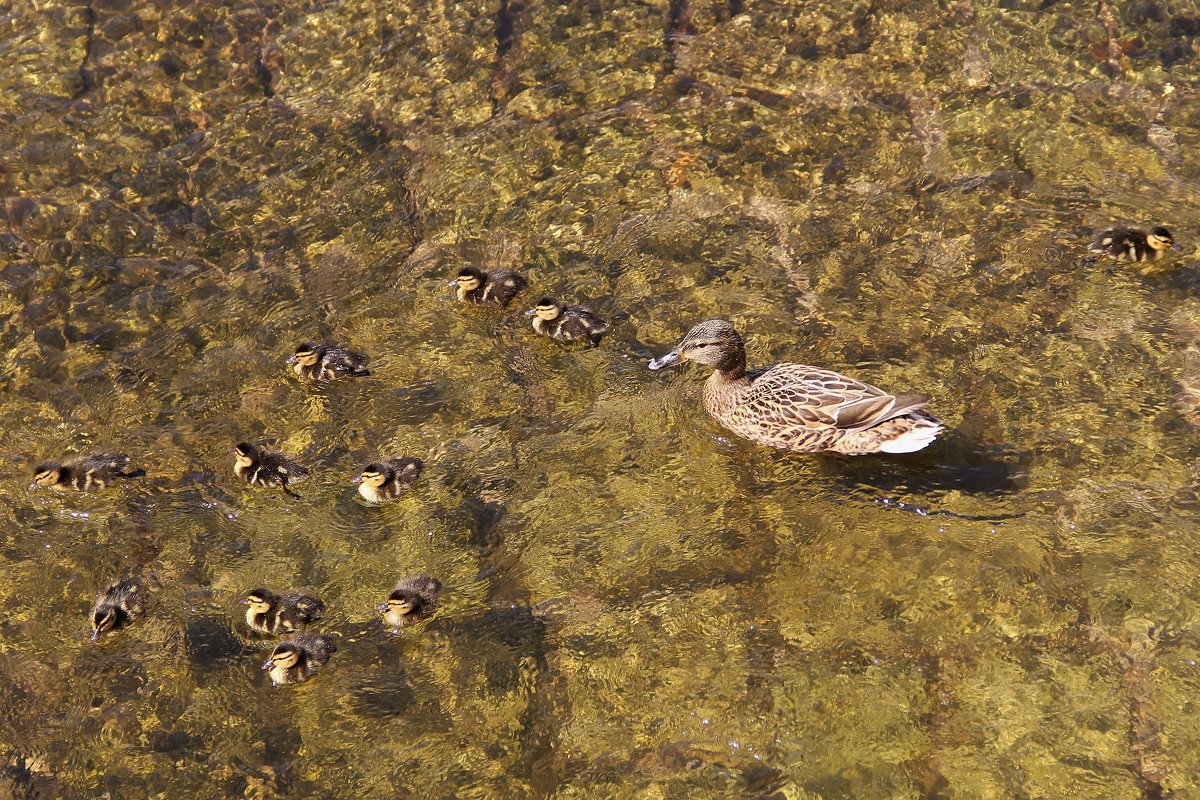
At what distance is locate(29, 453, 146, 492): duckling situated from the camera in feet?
19.1

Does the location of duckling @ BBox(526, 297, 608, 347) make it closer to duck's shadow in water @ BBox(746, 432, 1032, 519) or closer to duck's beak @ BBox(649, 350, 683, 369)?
duck's beak @ BBox(649, 350, 683, 369)

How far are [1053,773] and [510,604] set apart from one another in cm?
256

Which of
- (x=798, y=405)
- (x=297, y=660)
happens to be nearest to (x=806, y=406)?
(x=798, y=405)

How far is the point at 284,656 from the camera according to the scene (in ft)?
15.9

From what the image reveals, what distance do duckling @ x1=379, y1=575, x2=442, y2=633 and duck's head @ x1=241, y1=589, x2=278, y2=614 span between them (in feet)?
1.81

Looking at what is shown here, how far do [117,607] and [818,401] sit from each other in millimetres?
3822

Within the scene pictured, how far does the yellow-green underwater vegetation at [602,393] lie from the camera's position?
4.55 m

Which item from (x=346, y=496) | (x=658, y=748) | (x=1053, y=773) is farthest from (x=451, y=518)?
(x=1053, y=773)

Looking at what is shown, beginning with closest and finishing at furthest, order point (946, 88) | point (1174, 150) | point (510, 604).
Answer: point (510, 604), point (1174, 150), point (946, 88)

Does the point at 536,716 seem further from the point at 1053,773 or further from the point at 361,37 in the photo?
the point at 361,37

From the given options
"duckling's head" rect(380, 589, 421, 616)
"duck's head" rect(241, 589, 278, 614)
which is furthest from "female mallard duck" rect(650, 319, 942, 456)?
"duck's head" rect(241, 589, 278, 614)

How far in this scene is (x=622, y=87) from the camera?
26.7 feet

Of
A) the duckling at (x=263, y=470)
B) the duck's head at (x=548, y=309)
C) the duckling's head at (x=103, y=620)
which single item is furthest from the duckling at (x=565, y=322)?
the duckling's head at (x=103, y=620)

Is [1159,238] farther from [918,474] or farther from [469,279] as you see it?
[469,279]
